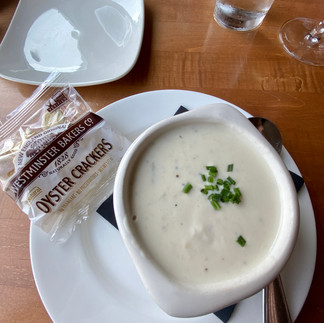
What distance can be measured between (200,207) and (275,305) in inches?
10.3

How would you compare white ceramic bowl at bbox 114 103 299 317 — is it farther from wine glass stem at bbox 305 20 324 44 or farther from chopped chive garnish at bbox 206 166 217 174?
wine glass stem at bbox 305 20 324 44

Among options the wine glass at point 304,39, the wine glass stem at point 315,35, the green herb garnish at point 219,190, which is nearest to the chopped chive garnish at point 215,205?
the green herb garnish at point 219,190

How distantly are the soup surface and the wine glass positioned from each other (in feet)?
1.92

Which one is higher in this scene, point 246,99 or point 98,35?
point 98,35

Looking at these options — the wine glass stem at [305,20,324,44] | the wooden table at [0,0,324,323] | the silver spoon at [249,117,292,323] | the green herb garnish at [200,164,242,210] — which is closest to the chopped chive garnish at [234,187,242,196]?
the green herb garnish at [200,164,242,210]

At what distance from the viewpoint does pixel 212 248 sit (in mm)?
608

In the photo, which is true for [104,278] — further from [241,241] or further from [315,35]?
[315,35]

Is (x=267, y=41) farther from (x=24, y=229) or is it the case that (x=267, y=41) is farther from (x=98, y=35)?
(x=24, y=229)

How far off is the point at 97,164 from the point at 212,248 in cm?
39

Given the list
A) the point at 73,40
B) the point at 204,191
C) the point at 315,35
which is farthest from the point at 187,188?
the point at 315,35

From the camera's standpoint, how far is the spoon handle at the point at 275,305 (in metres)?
0.64

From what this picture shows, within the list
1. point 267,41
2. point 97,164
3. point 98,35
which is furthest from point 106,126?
point 267,41

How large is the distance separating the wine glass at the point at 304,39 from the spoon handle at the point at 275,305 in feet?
2.59

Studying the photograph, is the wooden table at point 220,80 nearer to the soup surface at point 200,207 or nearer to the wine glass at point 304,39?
the wine glass at point 304,39
